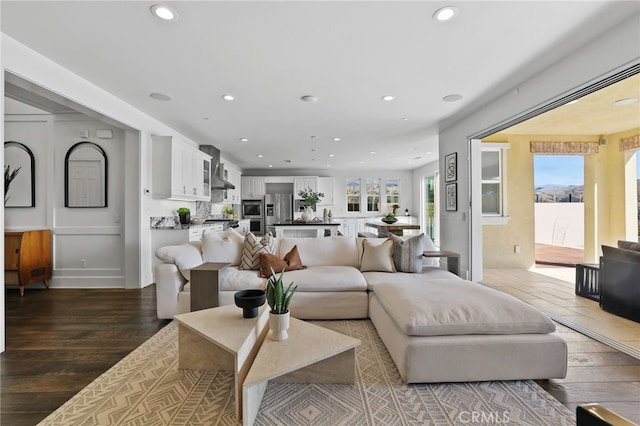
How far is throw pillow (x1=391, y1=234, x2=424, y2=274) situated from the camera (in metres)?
3.26

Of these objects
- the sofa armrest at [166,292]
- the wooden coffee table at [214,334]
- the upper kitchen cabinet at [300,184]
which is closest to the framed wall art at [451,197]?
the wooden coffee table at [214,334]

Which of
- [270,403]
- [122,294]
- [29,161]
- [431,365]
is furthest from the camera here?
[29,161]

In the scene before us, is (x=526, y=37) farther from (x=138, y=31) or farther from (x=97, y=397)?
(x=97, y=397)

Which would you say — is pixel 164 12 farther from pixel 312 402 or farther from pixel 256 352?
pixel 312 402

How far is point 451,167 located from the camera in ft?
15.6

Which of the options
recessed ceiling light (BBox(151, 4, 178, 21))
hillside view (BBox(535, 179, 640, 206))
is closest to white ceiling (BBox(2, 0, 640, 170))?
recessed ceiling light (BBox(151, 4, 178, 21))

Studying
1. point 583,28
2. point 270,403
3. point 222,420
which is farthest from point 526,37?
point 222,420

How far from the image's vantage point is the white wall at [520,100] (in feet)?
7.09

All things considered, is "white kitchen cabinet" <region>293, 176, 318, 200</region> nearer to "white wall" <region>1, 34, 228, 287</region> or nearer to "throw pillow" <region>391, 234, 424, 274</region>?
"white wall" <region>1, 34, 228, 287</region>

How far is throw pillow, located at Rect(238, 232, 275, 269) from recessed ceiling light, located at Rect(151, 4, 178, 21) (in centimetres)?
213

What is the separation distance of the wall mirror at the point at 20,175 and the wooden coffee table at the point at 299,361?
4.73m

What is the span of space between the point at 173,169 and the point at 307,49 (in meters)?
3.10

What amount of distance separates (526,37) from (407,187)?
756 cm

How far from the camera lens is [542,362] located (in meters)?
A: 1.82
